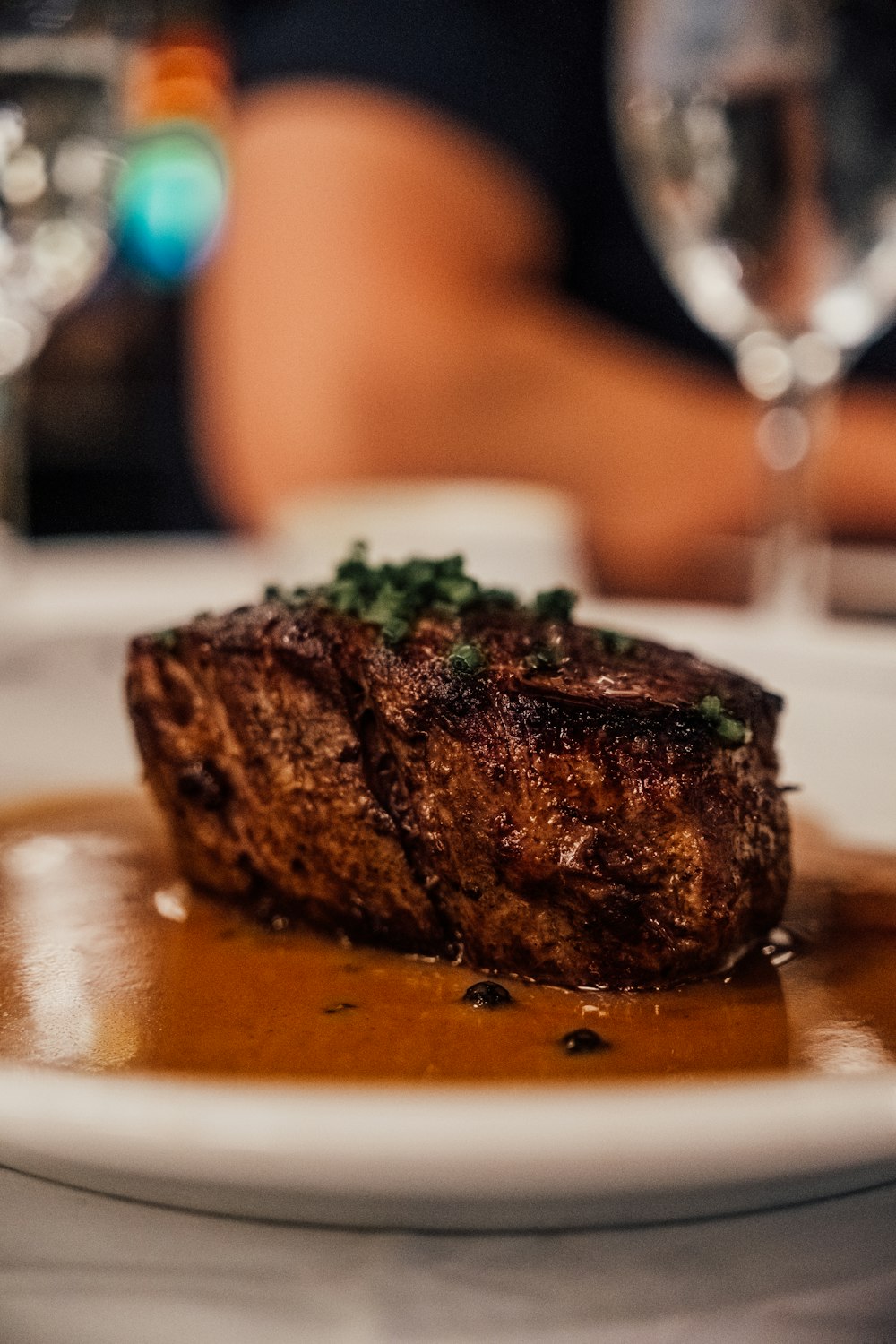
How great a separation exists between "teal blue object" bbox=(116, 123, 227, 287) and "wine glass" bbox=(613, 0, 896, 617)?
11939 millimetres

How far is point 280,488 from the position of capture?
6340mm

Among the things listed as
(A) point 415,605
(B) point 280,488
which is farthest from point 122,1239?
(B) point 280,488

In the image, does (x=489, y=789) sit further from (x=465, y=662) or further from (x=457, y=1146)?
(x=457, y=1146)

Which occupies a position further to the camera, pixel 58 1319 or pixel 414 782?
pixel 414 782

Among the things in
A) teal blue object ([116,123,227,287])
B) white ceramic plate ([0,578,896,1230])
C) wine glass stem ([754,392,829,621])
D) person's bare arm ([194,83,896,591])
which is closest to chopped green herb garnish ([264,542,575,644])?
white ceramic plate ([0,578,896,1230])

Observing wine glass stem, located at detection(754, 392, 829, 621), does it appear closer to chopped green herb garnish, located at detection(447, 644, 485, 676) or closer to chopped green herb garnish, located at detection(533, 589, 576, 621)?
chopped green herb garnish, located at detection(533, 589, 576, 621)

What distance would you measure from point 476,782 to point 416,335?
489 centimetres

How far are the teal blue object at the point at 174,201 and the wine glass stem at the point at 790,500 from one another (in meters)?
12.0

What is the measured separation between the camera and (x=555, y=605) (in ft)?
6.00

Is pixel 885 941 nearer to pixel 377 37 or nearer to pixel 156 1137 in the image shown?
pixel 156 1137

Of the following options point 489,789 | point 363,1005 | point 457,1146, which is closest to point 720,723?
point 489,789

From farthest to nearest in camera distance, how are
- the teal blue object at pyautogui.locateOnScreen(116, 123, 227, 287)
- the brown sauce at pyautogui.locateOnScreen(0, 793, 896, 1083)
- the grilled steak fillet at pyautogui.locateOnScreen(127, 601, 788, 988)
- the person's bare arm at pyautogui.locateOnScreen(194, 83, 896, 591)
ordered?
the teal blue object at pyautogui.locateOnScreen(116, 123, 227, 287) < the person's bare arm at pyautogui.locateOnScreen(194, 83, 896, 591) < the grilled steak fillet at pyautogui.locateOnScreen(127, 601, 788, 988) < the brown sauce at pyautogui.locateOnScreen(0, 793, 896, 1083)

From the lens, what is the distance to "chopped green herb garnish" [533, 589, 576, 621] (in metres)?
1.83

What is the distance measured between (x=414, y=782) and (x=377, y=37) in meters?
5.22
